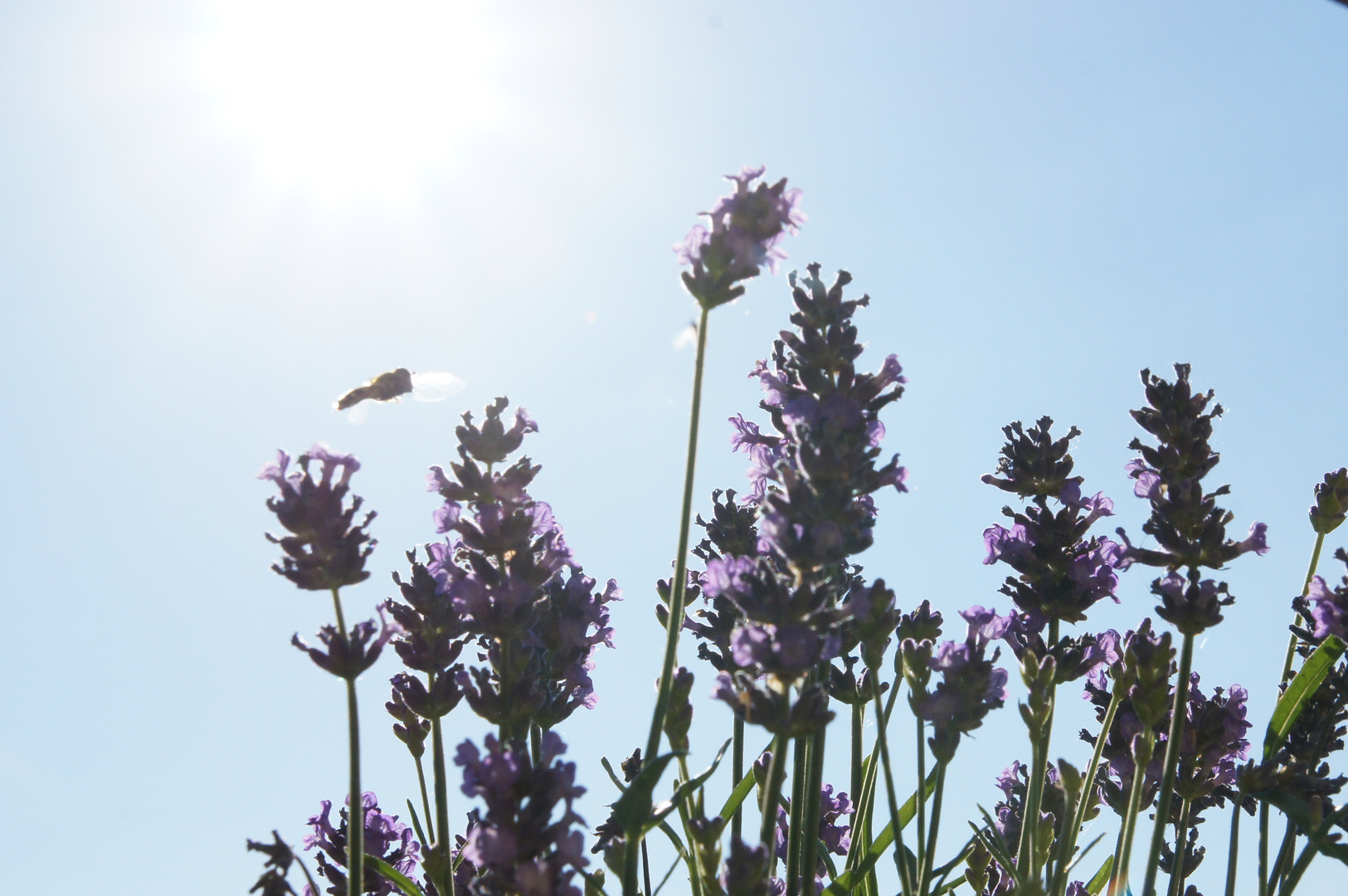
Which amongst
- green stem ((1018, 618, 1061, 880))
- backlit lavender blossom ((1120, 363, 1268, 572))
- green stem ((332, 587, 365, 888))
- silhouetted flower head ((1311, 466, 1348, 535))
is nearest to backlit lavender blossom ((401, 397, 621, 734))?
green stem ((332, 587, 365, 888))

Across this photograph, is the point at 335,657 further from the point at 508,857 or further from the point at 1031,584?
the point at 1031,584

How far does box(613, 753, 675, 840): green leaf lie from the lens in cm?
179

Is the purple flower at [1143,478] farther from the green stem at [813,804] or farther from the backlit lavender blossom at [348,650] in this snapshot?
the backlit lavender blossom at [348,650]

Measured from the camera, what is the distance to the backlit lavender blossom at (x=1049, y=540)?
272cm

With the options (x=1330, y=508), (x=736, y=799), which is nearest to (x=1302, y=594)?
(x=1330, y=508)

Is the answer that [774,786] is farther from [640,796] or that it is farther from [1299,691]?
[1299,691]

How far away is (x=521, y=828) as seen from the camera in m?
1.70

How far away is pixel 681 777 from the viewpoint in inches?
99.8

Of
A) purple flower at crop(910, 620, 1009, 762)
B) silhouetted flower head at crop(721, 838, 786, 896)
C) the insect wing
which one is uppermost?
the insect wing

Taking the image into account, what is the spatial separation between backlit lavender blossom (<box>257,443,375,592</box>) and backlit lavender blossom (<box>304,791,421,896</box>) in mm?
849

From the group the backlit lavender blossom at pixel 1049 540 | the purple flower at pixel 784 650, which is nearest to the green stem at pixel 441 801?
the purple flower at pixel 784 650

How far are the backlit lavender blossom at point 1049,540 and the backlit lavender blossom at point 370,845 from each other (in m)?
1.65

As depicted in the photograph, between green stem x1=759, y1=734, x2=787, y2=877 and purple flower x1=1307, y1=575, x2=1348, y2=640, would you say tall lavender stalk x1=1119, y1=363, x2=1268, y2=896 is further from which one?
green stem x1=759, y1=734, x2=787, y2=877

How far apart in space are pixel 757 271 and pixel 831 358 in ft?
0.95
